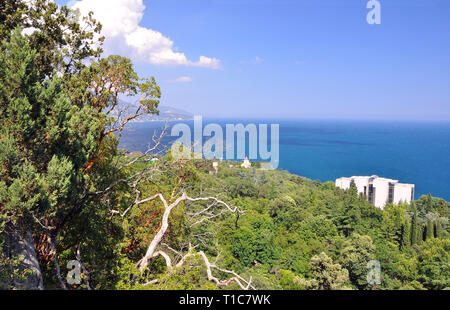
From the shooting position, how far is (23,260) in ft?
12.6

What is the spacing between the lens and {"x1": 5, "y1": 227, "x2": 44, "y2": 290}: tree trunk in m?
3.73

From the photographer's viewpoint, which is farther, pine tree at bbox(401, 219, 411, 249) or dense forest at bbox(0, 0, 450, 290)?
pine tree at bbox(401, 219, 411, 249)

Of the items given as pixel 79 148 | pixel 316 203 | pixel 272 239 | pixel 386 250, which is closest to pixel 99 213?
pixel 79 148

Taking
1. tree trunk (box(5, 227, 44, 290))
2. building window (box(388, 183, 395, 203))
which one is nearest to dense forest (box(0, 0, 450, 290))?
tree trunk (box(5, 227, 44, 290))

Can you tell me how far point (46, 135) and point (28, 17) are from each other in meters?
3.12

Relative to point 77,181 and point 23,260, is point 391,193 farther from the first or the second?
point 23,260

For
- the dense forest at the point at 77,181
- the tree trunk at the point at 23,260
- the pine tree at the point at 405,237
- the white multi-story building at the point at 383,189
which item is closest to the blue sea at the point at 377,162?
the white multi-story building at the point at 383,189

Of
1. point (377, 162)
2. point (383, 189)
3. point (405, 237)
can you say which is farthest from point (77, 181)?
point (377, 162)

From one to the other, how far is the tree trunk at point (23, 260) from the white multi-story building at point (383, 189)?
44.6 meters

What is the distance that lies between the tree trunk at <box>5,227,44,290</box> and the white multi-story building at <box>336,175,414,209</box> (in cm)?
4461

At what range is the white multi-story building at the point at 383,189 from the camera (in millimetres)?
41281

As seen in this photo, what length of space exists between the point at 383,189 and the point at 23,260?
155 feet

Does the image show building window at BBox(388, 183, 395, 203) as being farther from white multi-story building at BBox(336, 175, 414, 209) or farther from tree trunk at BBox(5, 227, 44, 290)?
tree trunk at BBox(5, 227, 44, 290)

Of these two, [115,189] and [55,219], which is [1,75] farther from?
[115,189]
